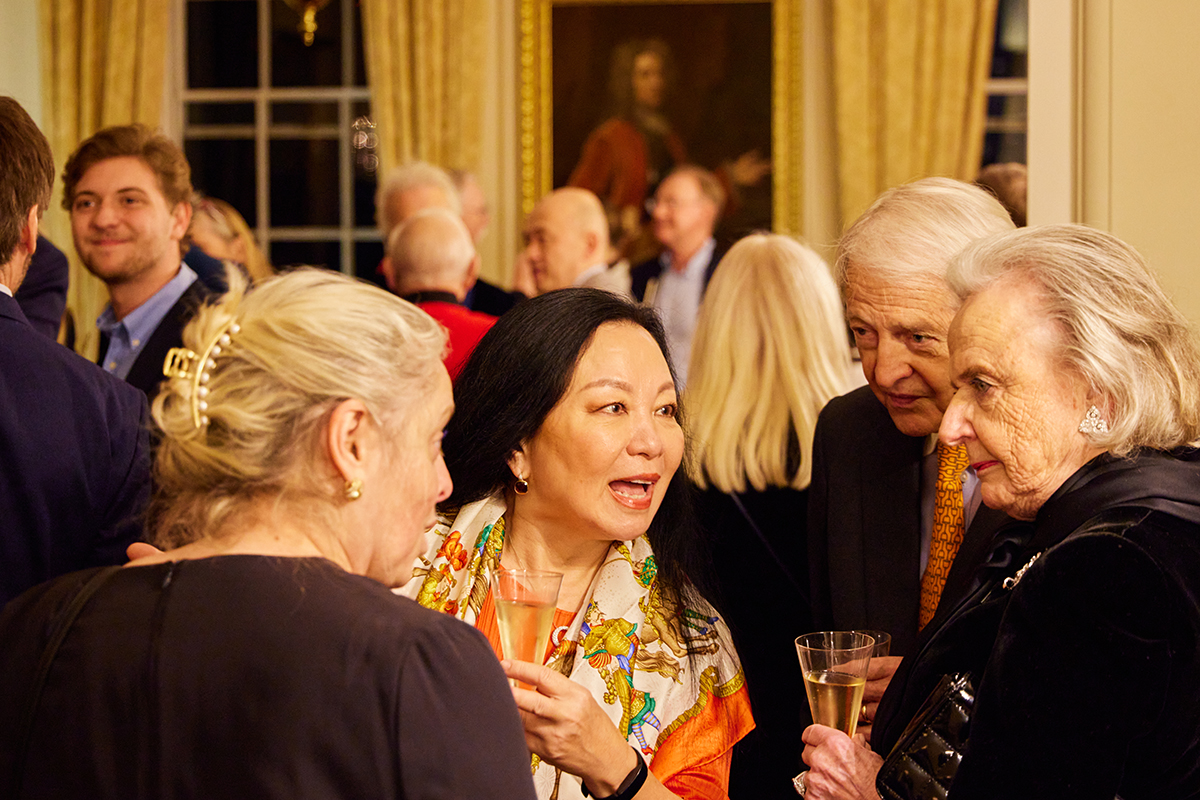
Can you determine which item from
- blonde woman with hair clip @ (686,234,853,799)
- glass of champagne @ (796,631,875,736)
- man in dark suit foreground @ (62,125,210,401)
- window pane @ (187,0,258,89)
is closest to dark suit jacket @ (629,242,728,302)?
window pane @ (187,0,258,89)

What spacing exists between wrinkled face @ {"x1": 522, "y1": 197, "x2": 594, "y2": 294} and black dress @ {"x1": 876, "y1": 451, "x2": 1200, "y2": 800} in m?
4.54

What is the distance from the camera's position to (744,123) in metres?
8.13

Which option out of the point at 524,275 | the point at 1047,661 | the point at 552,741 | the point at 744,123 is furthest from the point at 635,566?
the point at 744,123

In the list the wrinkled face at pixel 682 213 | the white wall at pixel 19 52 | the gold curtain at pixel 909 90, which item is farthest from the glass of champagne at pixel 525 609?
the gold curtain at pixel 909 90

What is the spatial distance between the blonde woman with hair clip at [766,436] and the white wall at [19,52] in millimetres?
3332

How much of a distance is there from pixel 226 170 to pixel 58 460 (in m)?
6.82

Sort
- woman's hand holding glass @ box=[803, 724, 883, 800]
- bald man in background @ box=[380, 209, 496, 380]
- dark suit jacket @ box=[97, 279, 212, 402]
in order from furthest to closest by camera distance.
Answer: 1. bald man in background @ box=[380, 209, 496, 380]
2. dark suit jacket @ box=[97, 279, 212, 402]
3. woman's hand holding glass @ box=[803, 724, 883, 800]

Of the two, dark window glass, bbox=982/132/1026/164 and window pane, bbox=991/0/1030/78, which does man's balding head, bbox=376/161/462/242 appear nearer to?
dark window glass, bbox=982/132/1026/164

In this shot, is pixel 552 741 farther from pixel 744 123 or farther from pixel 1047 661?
pixel 744 123

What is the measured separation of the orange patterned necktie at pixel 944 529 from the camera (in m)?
2.27

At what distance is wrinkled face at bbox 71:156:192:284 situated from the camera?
3725 mm

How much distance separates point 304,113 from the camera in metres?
8.52

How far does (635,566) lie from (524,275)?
474 centimetres

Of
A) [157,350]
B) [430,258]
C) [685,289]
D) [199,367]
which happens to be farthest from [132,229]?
[685,289]
